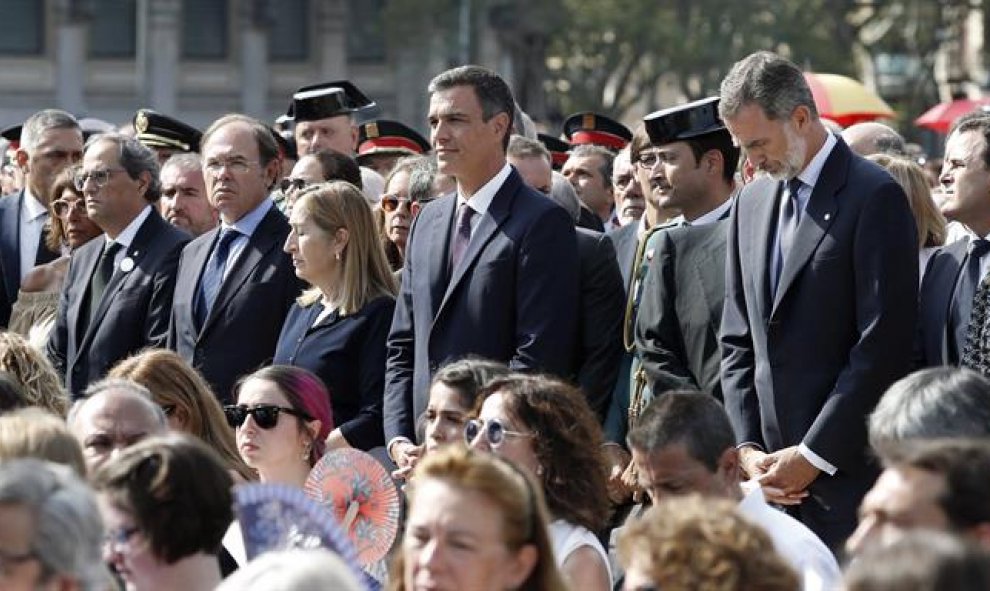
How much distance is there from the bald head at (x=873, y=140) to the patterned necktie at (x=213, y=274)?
2.76 m

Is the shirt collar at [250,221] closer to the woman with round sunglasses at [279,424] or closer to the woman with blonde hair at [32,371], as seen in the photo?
the woman with blonde hair at [32,371]

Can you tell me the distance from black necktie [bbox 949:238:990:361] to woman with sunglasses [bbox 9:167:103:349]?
4.57 m

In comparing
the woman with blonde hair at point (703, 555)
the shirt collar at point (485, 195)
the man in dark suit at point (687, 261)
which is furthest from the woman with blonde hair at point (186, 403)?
the woman with blonde hair at point (703, 555)

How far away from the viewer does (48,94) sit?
50656 millimetres

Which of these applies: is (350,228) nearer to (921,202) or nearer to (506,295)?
(506,295)

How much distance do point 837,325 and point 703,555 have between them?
3.06m

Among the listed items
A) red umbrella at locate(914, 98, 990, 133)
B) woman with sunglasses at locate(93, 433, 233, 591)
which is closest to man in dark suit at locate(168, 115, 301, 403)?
woman with sunglasses at locate(93, 433, 233, 591)

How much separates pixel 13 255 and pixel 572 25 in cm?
3404

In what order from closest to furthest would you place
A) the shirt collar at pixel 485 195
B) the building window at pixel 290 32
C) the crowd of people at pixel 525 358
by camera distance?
the crowd of people at pixel 525 358 < the shirt collar at pixel 485 195 < the building window at pixel 290 32

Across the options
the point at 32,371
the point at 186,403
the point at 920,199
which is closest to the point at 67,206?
the point at 32,371

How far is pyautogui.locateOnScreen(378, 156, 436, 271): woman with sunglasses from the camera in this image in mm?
10086

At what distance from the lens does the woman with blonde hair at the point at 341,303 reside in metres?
9.16

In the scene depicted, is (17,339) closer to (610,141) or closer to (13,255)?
(13,255)

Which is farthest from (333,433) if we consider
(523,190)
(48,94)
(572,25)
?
(48,94)
